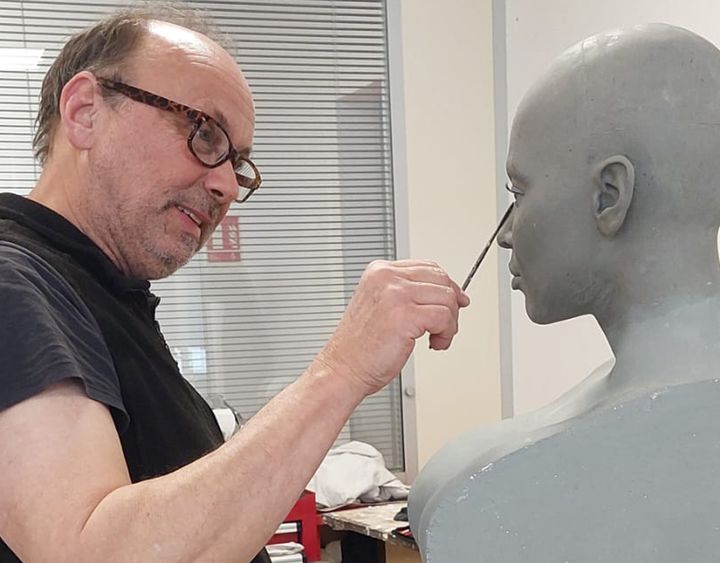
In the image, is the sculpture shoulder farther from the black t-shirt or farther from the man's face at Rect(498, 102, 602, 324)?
the black t-shirt

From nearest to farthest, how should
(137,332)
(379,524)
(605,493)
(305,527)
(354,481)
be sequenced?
(605,493), (137,332), (379,524), (305,527), (354,481)

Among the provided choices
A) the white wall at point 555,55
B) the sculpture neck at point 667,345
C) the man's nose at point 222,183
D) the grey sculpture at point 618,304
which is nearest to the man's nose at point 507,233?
the grey sculpture at point 618,304

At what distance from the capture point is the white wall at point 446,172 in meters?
2.81

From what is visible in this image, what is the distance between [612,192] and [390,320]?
0.83 feet

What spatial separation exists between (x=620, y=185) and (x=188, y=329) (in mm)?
2100

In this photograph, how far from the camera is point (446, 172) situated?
2832 millimetres

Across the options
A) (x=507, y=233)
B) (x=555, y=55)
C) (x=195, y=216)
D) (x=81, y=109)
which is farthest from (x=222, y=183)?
(x=555, y=55)

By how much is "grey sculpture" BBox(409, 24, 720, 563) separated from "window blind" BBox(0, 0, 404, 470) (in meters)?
1.93

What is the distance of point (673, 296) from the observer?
848mm

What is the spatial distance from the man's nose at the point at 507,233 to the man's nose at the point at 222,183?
1.41ft

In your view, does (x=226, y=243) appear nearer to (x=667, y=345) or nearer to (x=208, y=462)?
(x=208, y=462)

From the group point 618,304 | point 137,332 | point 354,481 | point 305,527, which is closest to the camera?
point 618,304

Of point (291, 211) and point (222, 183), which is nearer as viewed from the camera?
point (222, 183)

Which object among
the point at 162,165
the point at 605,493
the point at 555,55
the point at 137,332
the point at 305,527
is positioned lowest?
the point at 305,527
